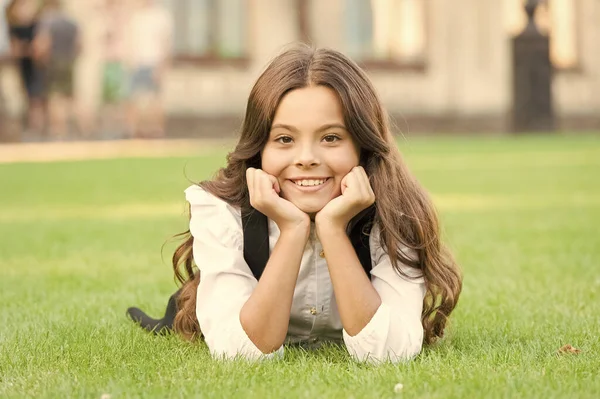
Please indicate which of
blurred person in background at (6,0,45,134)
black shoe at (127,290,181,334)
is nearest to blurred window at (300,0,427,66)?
blurred person in background at (6,0,45,134)

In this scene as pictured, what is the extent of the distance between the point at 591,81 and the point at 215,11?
8319mm

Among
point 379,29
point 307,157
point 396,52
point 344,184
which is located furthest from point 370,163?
point 396,52

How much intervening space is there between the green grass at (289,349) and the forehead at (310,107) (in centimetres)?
69

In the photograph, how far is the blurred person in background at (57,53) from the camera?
754 inches

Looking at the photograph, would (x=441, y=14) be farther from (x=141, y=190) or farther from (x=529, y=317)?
(x=529, y=317)

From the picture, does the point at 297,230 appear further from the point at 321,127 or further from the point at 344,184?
the point at 321,127

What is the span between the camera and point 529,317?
450 centimetres

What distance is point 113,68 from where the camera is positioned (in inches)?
851

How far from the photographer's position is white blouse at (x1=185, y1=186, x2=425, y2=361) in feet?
11.7

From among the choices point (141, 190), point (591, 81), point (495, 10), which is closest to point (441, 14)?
point (495, 10)

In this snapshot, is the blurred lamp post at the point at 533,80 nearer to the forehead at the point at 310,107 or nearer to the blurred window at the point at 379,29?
the blurred window at the point at 379,29

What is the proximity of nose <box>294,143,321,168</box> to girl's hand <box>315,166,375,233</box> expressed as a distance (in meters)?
0.11

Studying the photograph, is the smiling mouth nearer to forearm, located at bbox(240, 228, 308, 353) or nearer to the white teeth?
the white teeth

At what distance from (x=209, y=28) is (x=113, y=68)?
1985 millimetres
